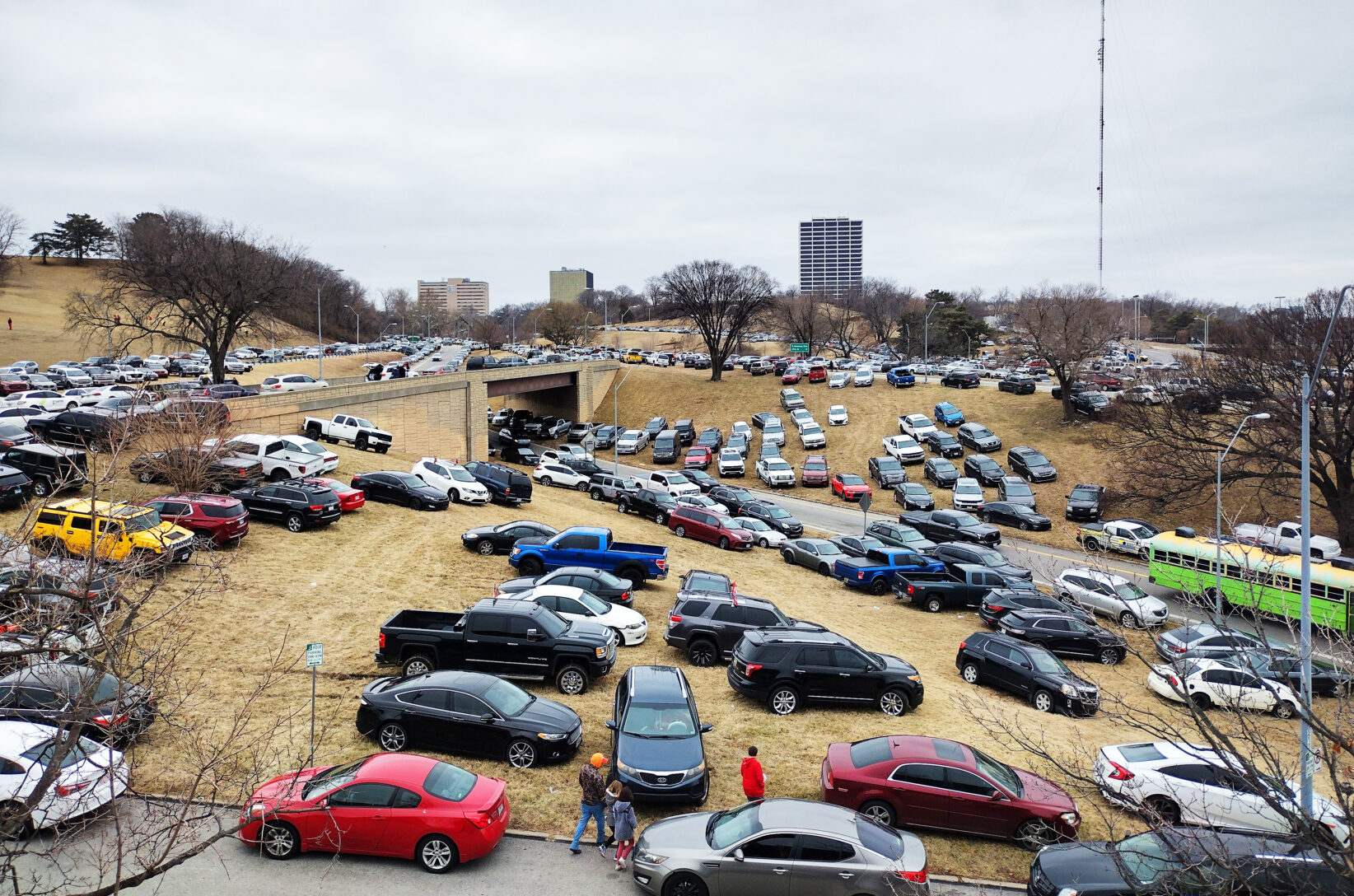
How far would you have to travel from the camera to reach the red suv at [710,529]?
102 ft

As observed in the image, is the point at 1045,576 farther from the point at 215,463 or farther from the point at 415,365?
the point at 415,365

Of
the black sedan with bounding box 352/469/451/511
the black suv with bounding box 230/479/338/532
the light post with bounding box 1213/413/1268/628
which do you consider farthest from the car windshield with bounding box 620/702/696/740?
the black sedan with bounding box 352/469/451/511

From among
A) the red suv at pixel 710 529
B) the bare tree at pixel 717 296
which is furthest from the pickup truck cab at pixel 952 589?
the bare tree at pixel 717 296

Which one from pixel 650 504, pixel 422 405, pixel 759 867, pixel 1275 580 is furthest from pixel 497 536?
pixel 422 405

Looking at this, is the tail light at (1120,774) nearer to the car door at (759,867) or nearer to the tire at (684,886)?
the car door at (759,867)

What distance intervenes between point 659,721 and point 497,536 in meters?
14.1

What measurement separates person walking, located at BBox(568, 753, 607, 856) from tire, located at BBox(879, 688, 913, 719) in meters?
7.15

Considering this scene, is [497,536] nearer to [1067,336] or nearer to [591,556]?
[591,556]

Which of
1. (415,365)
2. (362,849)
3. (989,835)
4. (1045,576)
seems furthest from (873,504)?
(415,365)

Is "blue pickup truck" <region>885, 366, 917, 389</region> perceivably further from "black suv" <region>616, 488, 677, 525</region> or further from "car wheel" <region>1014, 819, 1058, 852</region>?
"car wheel" <region>1014, 819, 1058, 852</region>

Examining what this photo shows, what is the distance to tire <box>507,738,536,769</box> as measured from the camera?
42.0 ft

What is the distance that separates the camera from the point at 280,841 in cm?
1016

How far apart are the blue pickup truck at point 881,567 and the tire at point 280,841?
66.0ft

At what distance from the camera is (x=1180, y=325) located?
436 feet
